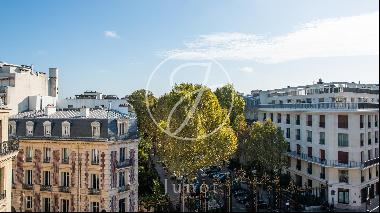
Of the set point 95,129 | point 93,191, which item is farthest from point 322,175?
point 95,129

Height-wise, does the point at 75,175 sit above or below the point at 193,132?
below

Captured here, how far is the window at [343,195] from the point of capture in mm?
49969

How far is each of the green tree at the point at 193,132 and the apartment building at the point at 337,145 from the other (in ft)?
43.5

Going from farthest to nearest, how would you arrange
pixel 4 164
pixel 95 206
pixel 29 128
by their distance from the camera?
pixel 29 128 → pixel 95 206 → pixel 4 164

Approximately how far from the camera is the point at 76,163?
39.7m

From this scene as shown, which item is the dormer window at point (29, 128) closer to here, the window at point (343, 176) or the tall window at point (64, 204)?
the tall window at point (64, 204)

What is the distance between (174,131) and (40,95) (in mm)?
19243

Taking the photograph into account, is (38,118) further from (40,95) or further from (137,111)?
(137,111)

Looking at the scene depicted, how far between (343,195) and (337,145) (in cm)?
656

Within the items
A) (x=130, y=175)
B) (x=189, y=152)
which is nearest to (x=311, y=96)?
(x=189, y=152)

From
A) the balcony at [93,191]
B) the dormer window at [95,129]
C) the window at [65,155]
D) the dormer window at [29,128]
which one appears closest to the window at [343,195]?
the balcony at [93,191]

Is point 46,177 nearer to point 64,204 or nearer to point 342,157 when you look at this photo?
point 64,204

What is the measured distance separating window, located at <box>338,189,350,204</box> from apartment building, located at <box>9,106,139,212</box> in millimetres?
26849

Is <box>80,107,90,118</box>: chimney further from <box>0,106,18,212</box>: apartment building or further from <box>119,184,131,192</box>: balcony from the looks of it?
<box>0,106,18,212</box>: apartment building
